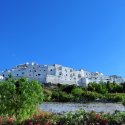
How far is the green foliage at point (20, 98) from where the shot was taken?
22078mm

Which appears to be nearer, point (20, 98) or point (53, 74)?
point (20, 98)

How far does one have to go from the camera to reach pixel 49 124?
14891 millimetres

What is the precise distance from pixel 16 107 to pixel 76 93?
5725 centimetres

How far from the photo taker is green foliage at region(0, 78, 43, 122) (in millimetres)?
22078

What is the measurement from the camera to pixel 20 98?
22156 mm

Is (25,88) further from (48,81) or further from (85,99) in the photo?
(48,81)

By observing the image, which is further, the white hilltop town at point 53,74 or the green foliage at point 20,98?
the white hilltop town at point 53,74

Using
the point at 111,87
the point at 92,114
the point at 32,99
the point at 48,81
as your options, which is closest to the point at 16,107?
the point at 32,99

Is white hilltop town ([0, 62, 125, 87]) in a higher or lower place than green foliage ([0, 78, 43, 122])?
higher

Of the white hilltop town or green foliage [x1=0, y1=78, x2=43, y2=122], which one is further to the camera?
the white hilltop town

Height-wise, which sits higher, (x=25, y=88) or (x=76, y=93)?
(x=76, y=93)

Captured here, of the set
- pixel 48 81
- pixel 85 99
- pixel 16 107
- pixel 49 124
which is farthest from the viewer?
pixel 48 81

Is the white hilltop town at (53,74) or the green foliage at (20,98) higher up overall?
the white hilltop town at (53,74)

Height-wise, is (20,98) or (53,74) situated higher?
(53,74)
